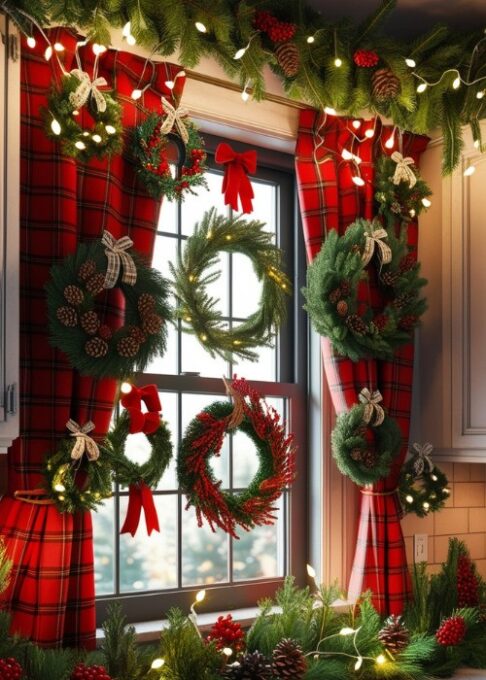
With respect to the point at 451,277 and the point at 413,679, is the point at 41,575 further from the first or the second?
the point at 451,277

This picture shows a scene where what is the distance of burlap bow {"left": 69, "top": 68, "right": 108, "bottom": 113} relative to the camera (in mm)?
2246

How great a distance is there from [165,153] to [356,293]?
0.71m

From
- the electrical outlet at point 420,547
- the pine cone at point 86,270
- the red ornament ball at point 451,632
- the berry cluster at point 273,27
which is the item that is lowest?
the red ornament ball at point 451,632

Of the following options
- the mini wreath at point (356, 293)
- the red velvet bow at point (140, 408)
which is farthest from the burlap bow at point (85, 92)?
the mini wreath at point (356, 293)

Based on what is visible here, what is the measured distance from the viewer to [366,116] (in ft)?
9.84

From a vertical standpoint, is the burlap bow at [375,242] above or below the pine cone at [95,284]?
above

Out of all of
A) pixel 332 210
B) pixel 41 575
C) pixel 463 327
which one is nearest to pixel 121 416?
pixel 41 575

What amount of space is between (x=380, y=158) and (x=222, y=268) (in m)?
0.64

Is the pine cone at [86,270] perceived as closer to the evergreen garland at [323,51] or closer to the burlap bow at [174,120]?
the burlap bow at [174,120]

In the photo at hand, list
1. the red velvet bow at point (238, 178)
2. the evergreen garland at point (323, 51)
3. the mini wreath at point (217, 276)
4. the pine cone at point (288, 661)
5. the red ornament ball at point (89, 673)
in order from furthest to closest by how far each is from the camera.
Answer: the red velvet bow at point (238, 178), the mini wreath at point (217, 276), the evergreen garland at point (323, 51), the pine cone at point (288, 661), the red ornament ball at point (89, 673)

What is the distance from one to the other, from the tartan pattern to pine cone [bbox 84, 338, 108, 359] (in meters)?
0.89

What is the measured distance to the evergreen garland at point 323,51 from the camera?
94.4 inches

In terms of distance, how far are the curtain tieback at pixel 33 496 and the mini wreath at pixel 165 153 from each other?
33.5 inches

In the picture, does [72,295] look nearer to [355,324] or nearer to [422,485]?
→ [355,324]
